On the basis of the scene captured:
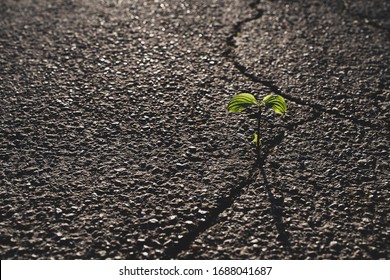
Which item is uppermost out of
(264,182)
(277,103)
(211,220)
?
(277,103)

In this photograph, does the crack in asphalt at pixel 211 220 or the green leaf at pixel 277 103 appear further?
the green leaf at pixel 277 103

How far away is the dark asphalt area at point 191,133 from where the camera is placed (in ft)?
4.85

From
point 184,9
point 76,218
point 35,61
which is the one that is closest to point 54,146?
point 76,218

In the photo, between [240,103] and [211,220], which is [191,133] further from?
[211,220]

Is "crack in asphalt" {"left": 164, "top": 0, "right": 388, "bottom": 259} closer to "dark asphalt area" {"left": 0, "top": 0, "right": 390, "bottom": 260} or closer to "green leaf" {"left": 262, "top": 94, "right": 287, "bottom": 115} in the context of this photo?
"dark asphalt area" {"left": 0, "top": 0, "right": 390, "bottom": 260}

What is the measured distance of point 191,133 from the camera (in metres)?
1.87

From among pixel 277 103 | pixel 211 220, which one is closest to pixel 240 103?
pixel 277 103

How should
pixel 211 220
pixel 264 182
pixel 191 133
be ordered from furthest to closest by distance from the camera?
pixel 191 133
pixel 264 182
pixel 211 220

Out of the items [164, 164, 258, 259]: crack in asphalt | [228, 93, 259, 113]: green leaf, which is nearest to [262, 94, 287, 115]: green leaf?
[228, 93, 259, 113]: green leaf

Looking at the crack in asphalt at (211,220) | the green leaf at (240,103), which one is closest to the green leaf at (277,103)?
the green leaf at (240,103)

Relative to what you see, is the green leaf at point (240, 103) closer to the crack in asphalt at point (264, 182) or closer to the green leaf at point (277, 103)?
the green leaf at point (277, 103)

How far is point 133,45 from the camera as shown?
245 centimetres

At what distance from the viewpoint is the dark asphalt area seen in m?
1.48
